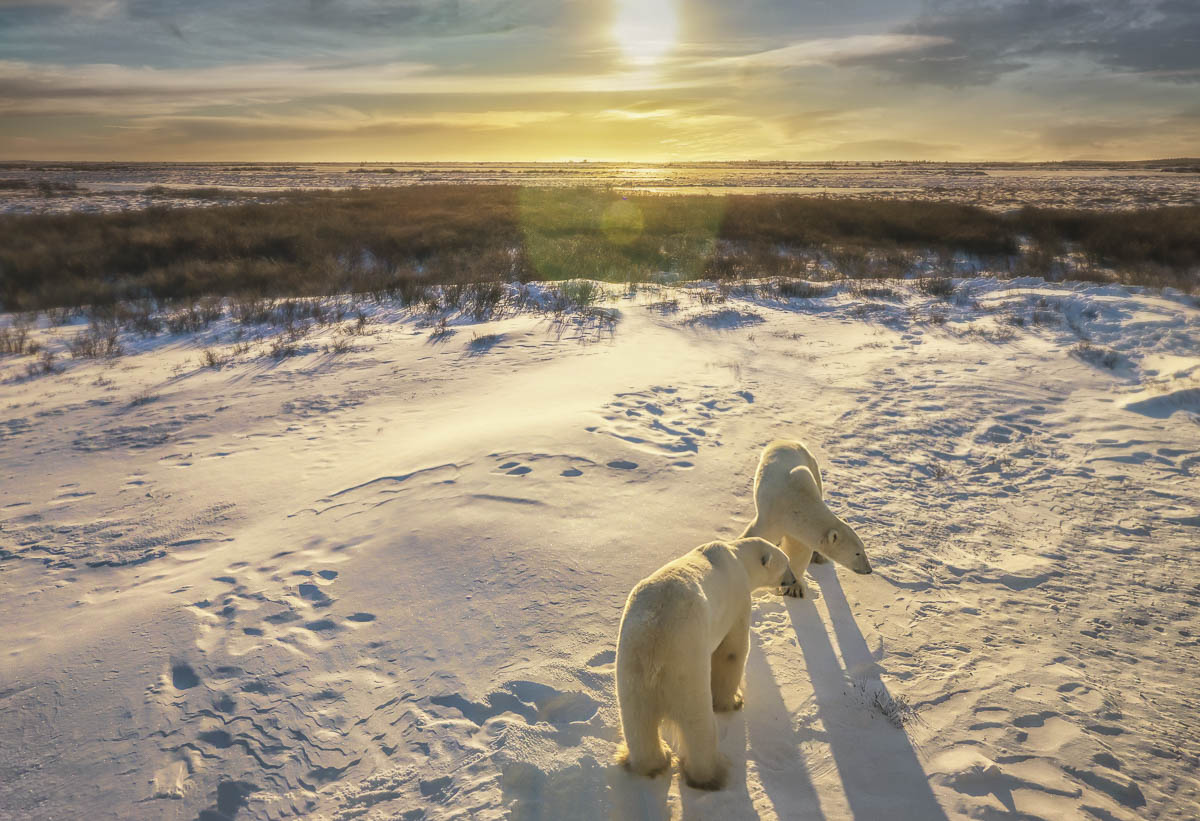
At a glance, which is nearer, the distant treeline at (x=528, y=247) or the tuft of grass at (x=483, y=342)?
the tuft of grass at (x=483, y=342)

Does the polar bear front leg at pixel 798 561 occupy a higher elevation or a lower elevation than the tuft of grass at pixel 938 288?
lower

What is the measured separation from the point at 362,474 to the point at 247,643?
8.57ft

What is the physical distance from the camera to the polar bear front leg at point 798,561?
15.1ft

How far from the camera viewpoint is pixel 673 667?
2723 millimetres

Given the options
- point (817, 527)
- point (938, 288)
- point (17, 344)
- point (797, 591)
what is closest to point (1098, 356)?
point (938, 288)

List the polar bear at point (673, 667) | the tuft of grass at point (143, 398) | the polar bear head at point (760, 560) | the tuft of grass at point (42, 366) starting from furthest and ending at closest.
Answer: the tuft of grass at point (42, 366)
the tuft of grass at point (143, 398)
the polar bear head at point (760, 560)
the polar bear at point (673, 667)

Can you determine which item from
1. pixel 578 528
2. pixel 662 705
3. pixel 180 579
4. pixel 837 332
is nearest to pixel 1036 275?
pixel 837 332

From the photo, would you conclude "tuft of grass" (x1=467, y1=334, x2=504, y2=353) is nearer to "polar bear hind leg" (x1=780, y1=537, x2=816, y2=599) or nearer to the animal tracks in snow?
the animal tracks in snow

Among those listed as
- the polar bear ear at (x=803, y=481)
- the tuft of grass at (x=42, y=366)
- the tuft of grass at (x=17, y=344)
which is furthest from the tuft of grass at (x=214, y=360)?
the polar bear ear at (x=803, y=481)

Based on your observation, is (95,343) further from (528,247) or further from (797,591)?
(528,247)

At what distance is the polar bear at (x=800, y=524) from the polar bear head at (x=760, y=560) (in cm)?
65

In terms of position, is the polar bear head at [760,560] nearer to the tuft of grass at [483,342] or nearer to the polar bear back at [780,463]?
the polar bear back at [780,463]

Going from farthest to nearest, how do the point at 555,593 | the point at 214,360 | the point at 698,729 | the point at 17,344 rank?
1. the point at 17,344
2. the point at 214,360
3. the point at 555,593
4. the point at 698,729

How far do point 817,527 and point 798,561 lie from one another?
498mm
